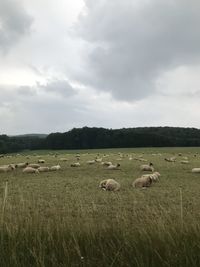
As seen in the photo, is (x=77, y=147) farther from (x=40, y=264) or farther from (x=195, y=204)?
(x=40, y=264)

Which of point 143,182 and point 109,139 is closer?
point 143,182

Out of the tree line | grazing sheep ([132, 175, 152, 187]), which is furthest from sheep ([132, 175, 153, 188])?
the tree line

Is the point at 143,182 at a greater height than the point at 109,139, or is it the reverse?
the point at 109,139

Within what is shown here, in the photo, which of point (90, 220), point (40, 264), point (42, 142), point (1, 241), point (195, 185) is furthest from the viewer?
point (42, 142)

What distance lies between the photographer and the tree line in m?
112

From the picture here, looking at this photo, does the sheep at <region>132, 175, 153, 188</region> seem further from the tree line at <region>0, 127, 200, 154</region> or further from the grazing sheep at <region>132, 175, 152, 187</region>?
the tree line at <region>0, 127, 200, 154</region>

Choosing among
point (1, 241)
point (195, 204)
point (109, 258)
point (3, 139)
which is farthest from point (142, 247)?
point (3, 139)

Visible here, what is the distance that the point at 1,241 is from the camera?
26.1 ft

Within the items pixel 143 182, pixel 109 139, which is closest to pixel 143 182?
pixel 143 182

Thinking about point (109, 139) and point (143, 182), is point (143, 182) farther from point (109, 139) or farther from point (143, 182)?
point (109, 139)

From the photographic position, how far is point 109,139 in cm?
11850

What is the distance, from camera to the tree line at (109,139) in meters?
112

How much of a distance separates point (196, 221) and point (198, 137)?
361 ft

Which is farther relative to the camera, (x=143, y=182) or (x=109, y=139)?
(x=109, y=139)
